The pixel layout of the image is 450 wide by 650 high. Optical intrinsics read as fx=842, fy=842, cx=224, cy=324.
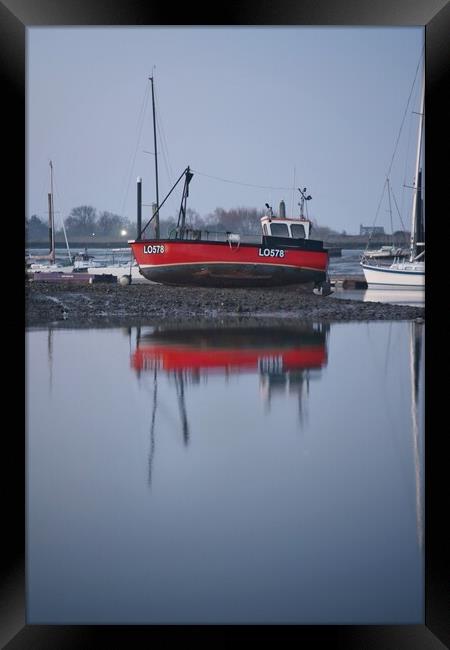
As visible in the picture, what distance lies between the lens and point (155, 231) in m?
13.2

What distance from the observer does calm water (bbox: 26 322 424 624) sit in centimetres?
237

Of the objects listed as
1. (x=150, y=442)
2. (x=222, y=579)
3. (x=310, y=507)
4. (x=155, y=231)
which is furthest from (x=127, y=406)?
(x=155, y=231)

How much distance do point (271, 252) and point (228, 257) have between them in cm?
71

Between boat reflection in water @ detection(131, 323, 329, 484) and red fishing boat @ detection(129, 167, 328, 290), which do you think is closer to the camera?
boat reflection in water @ detection(131, 323, 329, 484)

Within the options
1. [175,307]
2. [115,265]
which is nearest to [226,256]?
[175,307]

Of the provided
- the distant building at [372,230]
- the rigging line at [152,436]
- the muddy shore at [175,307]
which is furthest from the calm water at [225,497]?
the distant building at [372,230]

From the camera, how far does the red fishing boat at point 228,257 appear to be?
12.0 m

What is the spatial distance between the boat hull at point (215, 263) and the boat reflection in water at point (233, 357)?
12.3 ft

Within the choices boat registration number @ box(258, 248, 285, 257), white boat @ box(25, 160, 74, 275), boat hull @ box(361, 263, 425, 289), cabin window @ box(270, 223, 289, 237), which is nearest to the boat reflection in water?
boat registration number @ box(258, 248, 285, 257)

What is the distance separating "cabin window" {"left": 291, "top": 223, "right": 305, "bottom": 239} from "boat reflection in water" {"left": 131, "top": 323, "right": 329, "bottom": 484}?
4.72m

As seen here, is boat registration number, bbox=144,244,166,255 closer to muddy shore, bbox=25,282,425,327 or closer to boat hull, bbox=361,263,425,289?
muddy shore, bbox=25,282,425,327

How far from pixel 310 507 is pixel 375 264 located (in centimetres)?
1208

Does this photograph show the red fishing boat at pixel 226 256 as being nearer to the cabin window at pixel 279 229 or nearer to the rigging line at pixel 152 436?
the cabin window at pixel 279 229

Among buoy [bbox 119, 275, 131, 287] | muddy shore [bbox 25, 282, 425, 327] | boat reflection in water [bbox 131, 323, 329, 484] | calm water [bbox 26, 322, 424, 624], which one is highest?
buoy [bbox 119, 275, 131, 287]
